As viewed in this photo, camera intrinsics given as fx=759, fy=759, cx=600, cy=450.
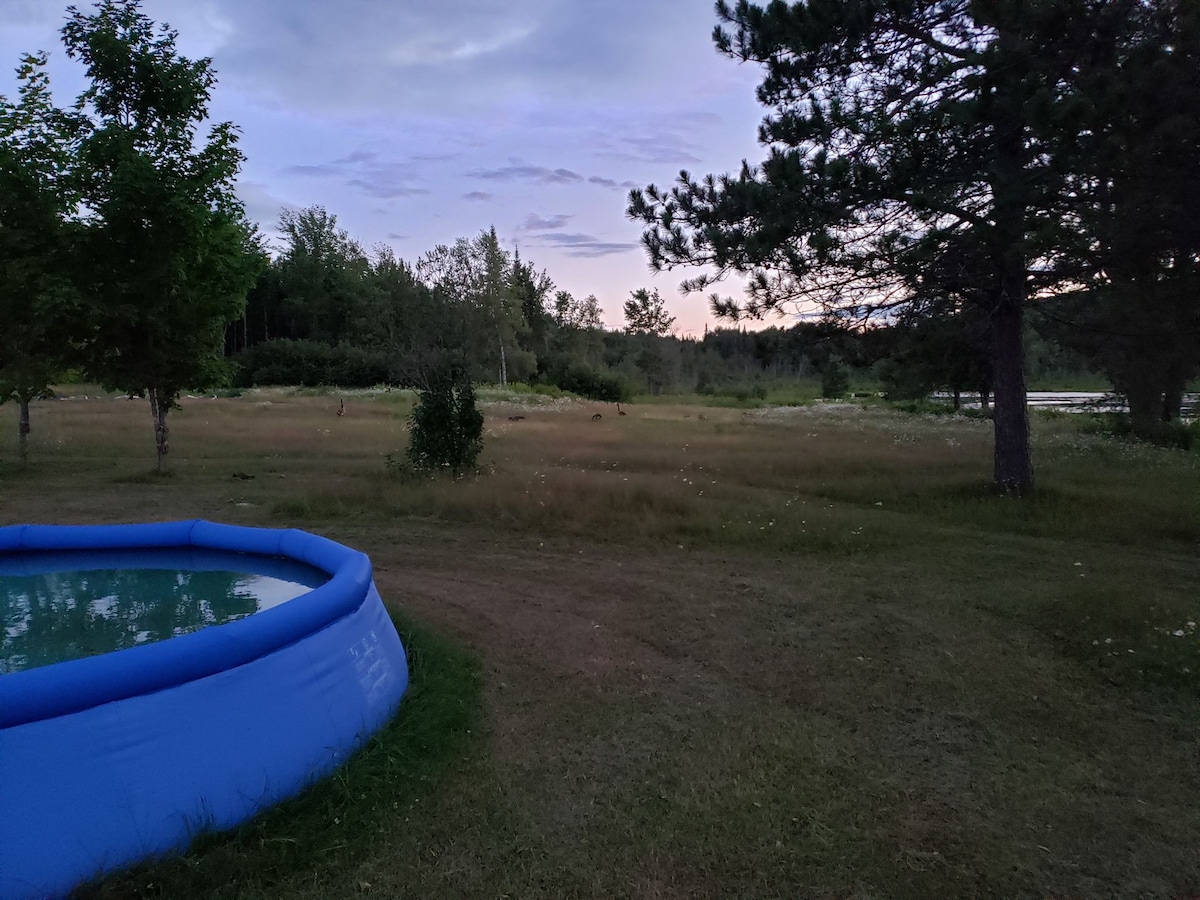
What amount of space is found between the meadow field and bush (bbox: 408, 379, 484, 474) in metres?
0.98

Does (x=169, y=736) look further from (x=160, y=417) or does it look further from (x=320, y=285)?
(x=320, y=285)

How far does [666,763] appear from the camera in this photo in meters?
4.41

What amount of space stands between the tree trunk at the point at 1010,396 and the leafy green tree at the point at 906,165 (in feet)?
0.07

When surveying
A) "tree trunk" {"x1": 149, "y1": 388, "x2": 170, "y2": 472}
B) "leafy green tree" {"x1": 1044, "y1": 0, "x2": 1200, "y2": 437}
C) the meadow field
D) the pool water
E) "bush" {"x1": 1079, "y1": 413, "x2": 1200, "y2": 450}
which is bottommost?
the meadow field

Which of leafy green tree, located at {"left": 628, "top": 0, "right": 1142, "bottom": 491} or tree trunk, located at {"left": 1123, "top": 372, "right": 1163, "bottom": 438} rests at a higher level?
leafy green tree, located at {"left": 628, "top": 0, "right": 1142, "bottom": 491}

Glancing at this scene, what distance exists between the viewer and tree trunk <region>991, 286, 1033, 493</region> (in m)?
11.6

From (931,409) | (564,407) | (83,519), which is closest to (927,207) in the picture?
(83,519)

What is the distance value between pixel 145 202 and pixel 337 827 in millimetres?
12836

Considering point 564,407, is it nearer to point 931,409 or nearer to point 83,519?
point 931,409

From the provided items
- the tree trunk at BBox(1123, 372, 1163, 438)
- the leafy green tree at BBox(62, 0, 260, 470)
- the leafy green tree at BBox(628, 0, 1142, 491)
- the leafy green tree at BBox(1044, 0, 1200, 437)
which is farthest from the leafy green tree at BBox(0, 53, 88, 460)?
the tree trunk at BBox(1123, 372, 1163, 438)

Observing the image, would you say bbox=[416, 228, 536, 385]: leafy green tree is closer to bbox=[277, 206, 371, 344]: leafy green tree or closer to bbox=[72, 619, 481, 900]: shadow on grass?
bbox=[277, 206, 371, 344]: leafy green tree

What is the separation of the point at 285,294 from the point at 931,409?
177 feet

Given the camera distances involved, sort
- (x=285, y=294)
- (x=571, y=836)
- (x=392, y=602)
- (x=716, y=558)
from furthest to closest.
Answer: (x=285, y=294), (x=716, y=558), (x=392, y=602), (x=571, y=836)

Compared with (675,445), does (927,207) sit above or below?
above
